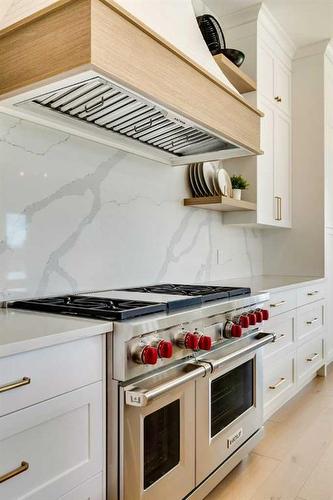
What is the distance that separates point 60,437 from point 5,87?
115 centimetres

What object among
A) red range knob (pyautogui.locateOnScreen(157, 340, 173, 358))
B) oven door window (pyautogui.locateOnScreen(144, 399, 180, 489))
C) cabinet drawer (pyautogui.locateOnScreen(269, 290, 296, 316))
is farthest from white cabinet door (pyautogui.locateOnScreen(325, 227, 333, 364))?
red range knob (pyautogui.locateOnScreen(157, 340, 173, 358))

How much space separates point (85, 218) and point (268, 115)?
1936 millimetres

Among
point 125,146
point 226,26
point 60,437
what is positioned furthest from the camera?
point 226,26

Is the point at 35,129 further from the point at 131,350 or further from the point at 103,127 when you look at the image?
the point at 131,350

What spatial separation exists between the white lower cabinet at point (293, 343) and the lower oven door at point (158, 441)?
107 cm

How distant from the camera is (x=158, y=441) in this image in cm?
144

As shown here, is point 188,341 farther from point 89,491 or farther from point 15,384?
point 15,384

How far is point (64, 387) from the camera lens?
1.14m

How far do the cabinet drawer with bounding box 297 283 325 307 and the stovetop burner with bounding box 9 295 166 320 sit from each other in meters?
1.80

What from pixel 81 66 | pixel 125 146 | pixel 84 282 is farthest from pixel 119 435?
pixel 125 146

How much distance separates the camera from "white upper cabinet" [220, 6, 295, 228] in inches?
119

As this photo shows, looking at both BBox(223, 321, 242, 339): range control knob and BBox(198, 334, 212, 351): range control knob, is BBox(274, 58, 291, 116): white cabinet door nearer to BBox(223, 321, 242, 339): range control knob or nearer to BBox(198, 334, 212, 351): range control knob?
BBox(223, 321, 242, 339): range control knob

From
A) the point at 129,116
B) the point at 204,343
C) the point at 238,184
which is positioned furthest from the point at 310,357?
the point at 129,116

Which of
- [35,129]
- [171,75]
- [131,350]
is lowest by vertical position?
[131,350]
